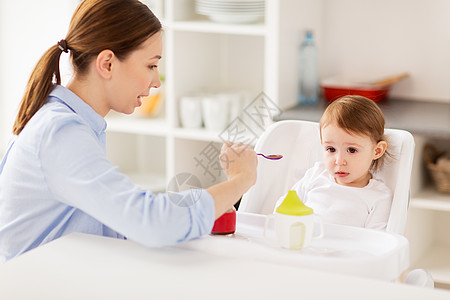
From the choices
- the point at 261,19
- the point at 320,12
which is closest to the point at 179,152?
the point at 261,19

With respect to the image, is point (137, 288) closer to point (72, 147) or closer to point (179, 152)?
point (72, 147)

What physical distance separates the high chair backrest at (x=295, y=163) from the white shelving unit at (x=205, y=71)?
2.30 feet

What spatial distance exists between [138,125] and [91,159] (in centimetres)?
195

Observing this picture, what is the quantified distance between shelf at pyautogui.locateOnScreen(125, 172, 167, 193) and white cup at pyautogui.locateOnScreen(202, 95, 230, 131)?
51 centimetres

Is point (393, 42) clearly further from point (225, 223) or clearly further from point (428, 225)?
point (225, 223)

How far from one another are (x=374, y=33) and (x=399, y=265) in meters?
1.96

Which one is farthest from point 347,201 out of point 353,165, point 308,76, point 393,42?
point 393,42

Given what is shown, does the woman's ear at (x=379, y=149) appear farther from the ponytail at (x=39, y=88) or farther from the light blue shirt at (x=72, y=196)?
the ponytail at (x=39, y=88)

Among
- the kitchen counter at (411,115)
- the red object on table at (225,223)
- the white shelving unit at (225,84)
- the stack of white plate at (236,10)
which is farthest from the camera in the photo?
the stack of white plate at (236,10)

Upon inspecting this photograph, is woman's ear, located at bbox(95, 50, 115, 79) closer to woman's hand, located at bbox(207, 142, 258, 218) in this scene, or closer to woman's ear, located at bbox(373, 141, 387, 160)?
woman's hand, located at bbox(207, 142, 258, 218)

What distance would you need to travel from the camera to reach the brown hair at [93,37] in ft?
4.87

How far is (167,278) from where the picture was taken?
1188 mm

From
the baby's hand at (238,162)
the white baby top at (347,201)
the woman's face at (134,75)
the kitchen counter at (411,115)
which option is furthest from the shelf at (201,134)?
the baby's hand at (238,162)

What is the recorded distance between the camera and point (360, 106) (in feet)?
6.16
